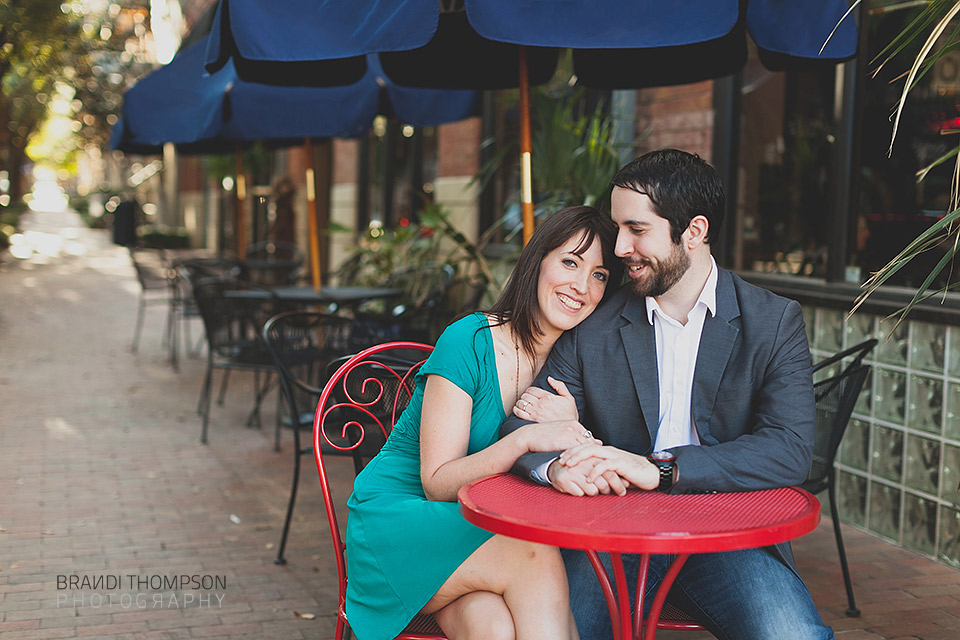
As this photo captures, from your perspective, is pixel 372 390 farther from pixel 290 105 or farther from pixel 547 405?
pixel 290 105

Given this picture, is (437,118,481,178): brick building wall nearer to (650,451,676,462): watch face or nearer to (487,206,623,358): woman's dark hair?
(487,206,623,358): woman's dark hair

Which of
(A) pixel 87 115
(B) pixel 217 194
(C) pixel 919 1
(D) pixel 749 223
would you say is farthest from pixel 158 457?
(A) pixel 87 115

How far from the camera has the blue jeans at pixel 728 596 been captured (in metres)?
2.14

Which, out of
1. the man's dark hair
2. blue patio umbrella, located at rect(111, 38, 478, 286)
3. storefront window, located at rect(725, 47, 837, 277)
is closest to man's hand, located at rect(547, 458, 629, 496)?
the man's dark hair

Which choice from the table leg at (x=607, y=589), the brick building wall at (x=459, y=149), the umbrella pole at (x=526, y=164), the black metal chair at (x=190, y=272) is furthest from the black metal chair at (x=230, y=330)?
the table leg at (x=607, y=589)

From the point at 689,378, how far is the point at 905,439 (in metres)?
2.20

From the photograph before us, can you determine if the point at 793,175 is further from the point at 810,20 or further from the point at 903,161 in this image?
the point at 810,20

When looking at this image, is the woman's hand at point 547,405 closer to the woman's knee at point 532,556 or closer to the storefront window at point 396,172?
the woman's knee at point 532,556

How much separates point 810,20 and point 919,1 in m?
1.55

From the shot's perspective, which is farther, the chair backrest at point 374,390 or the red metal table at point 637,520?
the chair backrest at point 374,390

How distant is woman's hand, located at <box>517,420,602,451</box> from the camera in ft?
7.45

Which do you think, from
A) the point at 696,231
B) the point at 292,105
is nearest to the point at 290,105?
the point at 292,105

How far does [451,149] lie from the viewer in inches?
367

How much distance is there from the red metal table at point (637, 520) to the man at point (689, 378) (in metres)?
0.08
